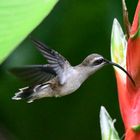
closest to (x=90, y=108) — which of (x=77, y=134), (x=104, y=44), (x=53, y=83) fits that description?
(x=77, y=134)

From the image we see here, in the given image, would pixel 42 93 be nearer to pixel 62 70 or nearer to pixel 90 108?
pixel 62 70

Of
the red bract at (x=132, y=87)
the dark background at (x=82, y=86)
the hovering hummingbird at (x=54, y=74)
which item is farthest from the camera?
the dark background at (x=82, y=86)

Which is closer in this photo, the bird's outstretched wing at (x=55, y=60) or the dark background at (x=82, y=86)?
the bird's outstretched wing at (x=55, y=60)

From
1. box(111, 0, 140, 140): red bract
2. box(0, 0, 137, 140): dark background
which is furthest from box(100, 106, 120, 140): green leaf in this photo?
box(0, 0, 137, 140): dark background

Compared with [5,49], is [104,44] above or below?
below

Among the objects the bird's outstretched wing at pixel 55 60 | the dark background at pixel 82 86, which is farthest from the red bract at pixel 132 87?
the dark background at pixel 82 86

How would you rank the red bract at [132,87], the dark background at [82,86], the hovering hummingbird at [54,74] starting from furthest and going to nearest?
the dark background at [82,86] < the hovering hummingbird at [54,74] < the red bract at [132,87]

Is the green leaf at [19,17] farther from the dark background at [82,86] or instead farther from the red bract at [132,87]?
the dark background at [82,86]
